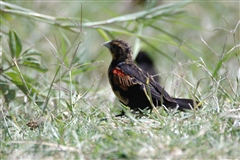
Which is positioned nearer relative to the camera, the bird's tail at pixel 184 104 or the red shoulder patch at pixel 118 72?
the bird's tail at pixel 184 104

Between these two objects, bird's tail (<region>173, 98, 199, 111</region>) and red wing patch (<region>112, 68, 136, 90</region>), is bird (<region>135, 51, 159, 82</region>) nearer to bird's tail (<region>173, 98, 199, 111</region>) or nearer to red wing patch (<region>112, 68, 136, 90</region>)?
red wing patch (<region>112, 68, 136, 90</region>)

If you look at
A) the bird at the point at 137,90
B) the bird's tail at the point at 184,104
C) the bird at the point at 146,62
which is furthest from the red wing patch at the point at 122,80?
the bird at the point at 146,62

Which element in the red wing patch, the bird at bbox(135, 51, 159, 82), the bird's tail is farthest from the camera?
the bird at bbox(135, 51, 159, 82)

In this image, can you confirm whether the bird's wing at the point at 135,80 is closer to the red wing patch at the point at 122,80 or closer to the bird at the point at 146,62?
the red wing patch at the point at 122,80

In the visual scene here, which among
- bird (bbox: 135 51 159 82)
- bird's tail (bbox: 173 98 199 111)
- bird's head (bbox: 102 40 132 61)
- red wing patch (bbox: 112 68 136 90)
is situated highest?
bird's head (bbox: 102 40 132 61)

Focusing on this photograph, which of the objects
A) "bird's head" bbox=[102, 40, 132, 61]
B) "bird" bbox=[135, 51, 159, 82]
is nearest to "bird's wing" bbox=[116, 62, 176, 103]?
"bird's head" bbox=[102, 40, 132, 61]

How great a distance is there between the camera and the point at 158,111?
3715mm

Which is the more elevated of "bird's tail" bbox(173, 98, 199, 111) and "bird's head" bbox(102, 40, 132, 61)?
"bird's head" bbox(102, 40, 132, 61)

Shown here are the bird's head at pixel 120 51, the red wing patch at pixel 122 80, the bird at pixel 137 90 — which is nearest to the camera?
the bird at pixel 137 90

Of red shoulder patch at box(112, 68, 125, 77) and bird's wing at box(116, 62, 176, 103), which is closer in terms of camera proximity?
bird's wing at box(116, 62, 176, 103)

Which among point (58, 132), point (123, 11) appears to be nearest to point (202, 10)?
point (123, 11)

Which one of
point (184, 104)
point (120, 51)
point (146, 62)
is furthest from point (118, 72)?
point (146, 62)

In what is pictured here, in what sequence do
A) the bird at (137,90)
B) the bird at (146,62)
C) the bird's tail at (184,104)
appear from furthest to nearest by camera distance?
1. the bird at (146,62)
2. the bird at (137,90)
3. the bird's tail at (184,104)

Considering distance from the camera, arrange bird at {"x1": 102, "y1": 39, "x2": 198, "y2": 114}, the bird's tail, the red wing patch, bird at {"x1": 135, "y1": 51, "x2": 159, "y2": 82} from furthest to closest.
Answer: bird at {"x1": 135, "y1": 51, "x2": 159, "y2": 82}, the red wing patch, bird at {"x1": 102, "y1": 39, "x2": 198, "y2": 114}, the bird's tail
